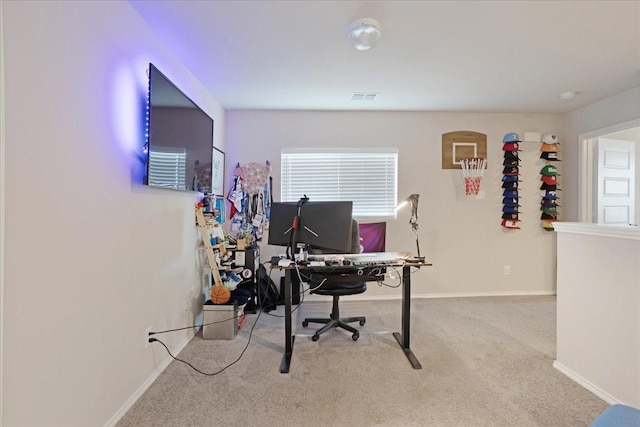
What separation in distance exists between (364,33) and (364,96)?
130 centimetres

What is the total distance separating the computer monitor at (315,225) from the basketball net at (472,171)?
2427mm

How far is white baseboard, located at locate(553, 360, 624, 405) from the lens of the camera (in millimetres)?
1808

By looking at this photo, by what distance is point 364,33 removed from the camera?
1.96 m

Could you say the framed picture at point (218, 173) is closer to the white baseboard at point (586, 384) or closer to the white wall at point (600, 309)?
the white wall at point (600, 309)

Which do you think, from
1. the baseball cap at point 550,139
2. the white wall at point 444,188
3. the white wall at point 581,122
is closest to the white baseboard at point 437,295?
the white wall at point 444,188

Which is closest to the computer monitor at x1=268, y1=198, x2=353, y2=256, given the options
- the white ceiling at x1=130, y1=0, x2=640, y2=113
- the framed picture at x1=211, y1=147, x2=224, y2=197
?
the white ceiling at x1=130, y1=0, x2=640, y2=113

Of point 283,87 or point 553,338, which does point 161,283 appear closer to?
point 283,87

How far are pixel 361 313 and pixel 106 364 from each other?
93.5 inches

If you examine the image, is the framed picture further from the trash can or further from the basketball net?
the basketball net

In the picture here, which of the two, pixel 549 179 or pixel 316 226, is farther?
pixel 549 179

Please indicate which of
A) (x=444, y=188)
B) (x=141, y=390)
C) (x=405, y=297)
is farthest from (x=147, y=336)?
(x=444, y=188)

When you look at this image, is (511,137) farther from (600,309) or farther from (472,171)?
(600,309)

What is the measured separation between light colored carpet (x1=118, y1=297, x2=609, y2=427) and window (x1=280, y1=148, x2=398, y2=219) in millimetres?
1554

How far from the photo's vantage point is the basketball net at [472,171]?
3.81 m
